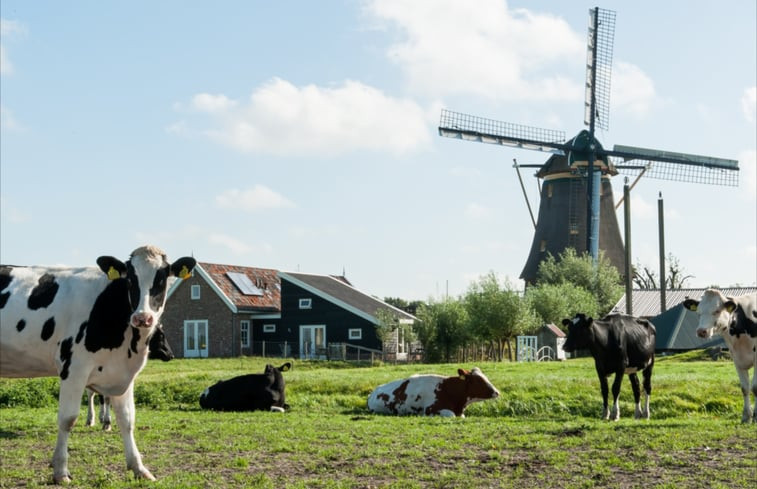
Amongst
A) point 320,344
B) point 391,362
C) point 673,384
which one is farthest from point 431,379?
point 320,344

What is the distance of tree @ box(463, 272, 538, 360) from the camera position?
46.1 meters

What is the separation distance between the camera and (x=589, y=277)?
57812 mm

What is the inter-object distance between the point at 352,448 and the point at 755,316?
838cm

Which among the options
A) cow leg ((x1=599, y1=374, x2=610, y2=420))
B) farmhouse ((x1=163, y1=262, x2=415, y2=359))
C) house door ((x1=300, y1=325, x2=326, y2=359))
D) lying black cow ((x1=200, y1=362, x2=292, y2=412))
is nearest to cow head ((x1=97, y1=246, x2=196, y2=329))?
lying black cow ((x1=200, y1=362, x2=292, y2=412))

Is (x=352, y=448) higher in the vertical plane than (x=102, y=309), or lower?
lower

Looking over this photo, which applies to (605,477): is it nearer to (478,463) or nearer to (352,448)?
(478,463)

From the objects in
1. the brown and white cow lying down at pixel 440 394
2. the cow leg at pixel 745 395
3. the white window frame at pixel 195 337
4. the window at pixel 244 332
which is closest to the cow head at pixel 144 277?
the brown and white cow lying down at pixel 440 394

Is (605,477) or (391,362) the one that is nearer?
(605,477)

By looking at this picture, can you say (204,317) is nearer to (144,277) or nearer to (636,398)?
(636,398)

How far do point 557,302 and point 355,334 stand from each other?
481 inches

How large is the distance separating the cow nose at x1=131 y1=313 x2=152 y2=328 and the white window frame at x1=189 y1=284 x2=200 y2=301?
4487cm

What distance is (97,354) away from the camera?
368 inches

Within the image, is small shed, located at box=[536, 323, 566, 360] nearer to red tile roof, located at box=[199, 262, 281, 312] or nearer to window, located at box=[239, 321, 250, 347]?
red tile roof, located at box=[199, 262, 281, 312]

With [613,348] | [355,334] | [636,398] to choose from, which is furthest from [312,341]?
[613,348]
